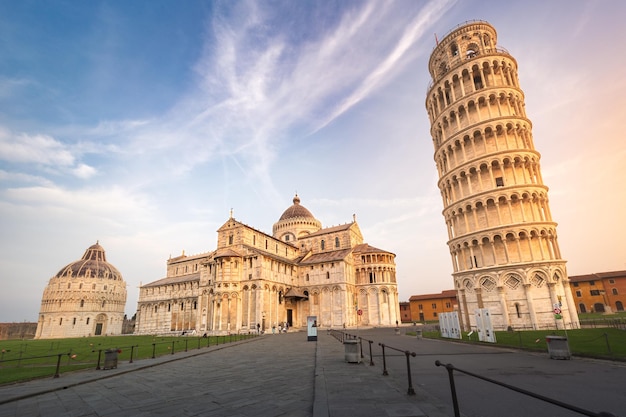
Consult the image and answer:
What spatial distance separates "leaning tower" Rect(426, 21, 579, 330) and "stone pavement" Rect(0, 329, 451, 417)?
77.3 ft

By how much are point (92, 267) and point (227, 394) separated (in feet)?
330

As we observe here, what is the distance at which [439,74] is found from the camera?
3978cm

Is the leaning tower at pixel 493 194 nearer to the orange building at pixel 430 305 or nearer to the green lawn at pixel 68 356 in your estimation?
the green lawn at pixel 68 356

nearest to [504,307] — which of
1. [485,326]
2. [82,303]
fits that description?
[485,326]

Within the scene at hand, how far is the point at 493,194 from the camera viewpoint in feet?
101

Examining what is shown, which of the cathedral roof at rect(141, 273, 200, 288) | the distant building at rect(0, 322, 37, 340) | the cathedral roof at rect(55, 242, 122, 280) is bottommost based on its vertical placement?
the distant building at rect(0, 322, 37, 340)

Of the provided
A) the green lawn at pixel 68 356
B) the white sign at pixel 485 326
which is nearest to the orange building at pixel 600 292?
the white sign at pixel 485 326

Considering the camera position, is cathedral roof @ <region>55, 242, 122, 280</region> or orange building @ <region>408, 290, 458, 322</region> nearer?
orange building @ <region>408, 290, 458, 322</region>

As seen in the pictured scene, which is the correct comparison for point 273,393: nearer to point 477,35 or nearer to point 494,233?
point 494,233

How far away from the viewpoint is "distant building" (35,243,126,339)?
7881 cm

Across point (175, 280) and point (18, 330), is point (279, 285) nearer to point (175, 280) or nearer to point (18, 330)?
point (175, 280)

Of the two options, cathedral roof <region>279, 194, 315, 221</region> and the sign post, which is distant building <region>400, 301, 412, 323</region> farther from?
the sign post

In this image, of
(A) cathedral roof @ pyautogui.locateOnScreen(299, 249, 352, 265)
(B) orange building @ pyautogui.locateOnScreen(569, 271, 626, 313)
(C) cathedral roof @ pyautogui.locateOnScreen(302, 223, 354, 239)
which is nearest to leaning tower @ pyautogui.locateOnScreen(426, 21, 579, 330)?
(A) cathedral roof @ pyautogui.locateOnScreen(299, 249, 352, 265)

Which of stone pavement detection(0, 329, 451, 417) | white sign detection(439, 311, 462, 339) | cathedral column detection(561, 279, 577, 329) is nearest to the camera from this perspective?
stone pavement detection(0, 329, 451, 417)
